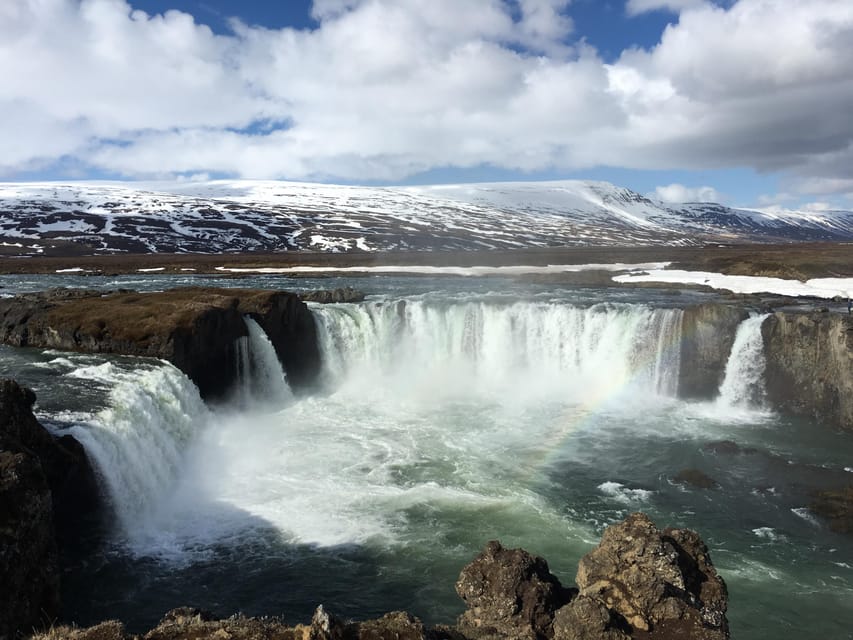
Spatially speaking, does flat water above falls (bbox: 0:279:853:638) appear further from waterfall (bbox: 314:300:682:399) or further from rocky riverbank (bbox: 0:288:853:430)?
rocky riverbank (bbox: 0:288:853:430)

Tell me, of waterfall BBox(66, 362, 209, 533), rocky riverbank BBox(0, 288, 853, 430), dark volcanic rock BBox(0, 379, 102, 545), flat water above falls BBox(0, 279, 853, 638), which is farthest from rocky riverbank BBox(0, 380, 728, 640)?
rocky riverbank BBox(0, 288, 853, 430)

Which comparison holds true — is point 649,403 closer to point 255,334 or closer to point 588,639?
point 255,334

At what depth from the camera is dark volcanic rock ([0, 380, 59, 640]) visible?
1110 centimetres

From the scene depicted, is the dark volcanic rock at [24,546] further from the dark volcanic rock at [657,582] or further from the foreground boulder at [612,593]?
the dark volcanic rock at [657,582]

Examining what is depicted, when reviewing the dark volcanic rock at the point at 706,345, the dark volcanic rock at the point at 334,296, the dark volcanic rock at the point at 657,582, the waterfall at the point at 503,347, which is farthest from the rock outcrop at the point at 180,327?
the dark volcanic rock at the point at 657,582

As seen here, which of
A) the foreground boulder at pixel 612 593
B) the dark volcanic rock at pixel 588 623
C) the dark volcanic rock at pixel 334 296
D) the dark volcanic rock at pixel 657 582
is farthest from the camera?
the dark volcanic rock at pixel 334 296

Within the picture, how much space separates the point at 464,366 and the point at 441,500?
1982 centimetres

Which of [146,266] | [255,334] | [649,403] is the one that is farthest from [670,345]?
[146,266]

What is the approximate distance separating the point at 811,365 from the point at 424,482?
76.5 feet

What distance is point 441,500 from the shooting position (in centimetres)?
2038

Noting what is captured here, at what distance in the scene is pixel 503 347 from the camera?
1556 inches

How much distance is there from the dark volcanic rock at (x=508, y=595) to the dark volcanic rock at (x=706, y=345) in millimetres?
26500

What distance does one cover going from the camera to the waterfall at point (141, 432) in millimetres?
18062

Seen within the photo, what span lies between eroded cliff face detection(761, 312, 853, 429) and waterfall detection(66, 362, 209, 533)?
31.0 meters
